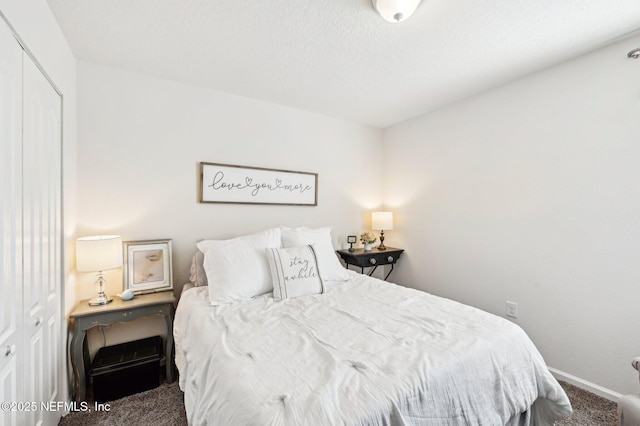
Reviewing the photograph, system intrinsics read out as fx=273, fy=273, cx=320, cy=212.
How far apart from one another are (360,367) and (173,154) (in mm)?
2325

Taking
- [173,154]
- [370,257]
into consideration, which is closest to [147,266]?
[173,154]

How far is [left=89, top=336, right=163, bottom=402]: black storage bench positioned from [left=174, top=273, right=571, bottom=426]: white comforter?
1.34 feet

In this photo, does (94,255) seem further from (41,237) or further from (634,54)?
(634,54)

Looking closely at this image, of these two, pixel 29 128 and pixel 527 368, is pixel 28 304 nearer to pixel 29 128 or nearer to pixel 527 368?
pixel 29 128

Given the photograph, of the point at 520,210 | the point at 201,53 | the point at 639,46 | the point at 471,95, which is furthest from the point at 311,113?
the point at 639,46

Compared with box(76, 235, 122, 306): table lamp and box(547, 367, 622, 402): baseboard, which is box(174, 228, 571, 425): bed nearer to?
box(76, 235, 122, 306): table lamp

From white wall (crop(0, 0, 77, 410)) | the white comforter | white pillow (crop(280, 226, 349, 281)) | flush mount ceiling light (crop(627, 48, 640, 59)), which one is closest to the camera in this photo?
the white comforter

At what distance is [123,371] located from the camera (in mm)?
1908

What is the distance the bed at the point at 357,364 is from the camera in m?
0.94

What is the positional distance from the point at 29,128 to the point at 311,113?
8.04 feet

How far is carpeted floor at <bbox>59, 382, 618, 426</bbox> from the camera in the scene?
1689 millimetres

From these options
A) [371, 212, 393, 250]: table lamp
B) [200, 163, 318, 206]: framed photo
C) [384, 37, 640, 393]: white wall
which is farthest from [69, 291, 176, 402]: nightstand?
[384, 37, 640, 393]: white wall

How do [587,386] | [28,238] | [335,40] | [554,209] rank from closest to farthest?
[28,238] < [335,40] < [587,386] < [554,209]

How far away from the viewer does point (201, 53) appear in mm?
2049
